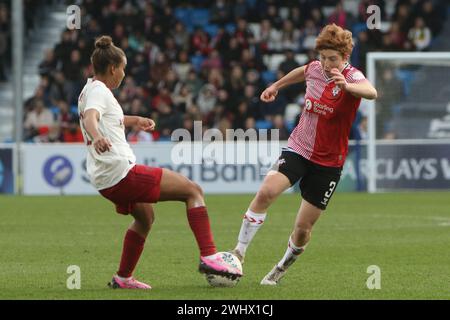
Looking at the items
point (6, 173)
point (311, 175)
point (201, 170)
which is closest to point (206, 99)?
point (201, 170)

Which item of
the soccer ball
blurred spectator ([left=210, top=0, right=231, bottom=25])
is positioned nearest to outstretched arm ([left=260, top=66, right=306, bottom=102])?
the soccer ball

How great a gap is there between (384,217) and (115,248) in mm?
5252

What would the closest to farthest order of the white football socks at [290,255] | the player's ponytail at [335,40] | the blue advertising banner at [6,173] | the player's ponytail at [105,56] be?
the player's ponytail at [105,56], the player's ponytail at [335,40], the white football socks at [290,255], the blue advertising banner at [6,173]

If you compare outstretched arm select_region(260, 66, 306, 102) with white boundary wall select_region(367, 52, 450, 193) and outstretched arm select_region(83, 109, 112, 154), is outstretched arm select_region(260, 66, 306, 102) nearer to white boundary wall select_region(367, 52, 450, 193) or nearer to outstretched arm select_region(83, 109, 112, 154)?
outstretched arm select_region(83, 109, 112, 154)

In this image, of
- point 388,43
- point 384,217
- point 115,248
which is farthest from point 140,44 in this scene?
point 115,248

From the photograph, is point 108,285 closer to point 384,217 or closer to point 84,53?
point 384,217

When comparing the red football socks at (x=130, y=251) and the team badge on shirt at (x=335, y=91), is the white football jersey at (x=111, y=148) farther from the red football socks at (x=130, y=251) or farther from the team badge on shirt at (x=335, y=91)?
the team badge on shirt at (x=335, y=91)

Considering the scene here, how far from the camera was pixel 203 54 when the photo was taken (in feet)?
86.1

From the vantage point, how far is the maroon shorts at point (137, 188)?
794 centimetres

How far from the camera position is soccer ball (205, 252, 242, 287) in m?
8.23

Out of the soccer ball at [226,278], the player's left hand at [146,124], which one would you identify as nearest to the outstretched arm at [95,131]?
the player's left hand at [146,124]

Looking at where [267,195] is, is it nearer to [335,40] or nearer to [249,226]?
[249,226]

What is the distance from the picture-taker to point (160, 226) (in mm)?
14734

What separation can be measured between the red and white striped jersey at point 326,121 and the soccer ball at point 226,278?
1.01 m
